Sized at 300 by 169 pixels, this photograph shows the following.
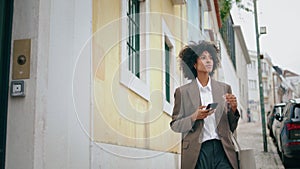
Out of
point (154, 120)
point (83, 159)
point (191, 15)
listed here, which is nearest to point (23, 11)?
point (83, 159)

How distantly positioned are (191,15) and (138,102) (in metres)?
6.01

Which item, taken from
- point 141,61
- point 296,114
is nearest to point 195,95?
point 141,61

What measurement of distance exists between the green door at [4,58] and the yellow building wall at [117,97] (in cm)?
104

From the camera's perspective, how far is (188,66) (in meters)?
3.84

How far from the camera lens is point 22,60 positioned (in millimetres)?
3082

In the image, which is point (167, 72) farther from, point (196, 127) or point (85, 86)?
point (196, 127)

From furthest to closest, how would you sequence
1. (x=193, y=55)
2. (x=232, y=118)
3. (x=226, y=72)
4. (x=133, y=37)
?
(x=226, y=72) < (x=133, y=37) < (x=193, y=55) < (x=232, y=118)

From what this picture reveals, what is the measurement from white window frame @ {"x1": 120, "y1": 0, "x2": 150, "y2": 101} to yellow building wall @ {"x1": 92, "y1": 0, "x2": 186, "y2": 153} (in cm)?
7

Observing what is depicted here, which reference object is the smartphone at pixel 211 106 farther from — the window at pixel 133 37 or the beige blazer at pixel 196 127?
the window at pixel 133 37

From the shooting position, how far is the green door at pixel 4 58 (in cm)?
299

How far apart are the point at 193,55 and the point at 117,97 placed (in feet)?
3.88

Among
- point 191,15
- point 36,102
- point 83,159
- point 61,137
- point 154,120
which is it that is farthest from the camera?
point 191,15

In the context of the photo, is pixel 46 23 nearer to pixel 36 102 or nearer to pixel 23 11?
pixel 23 11

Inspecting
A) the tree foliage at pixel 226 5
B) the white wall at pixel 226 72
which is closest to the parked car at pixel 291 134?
the white wall at pixel 226 72
